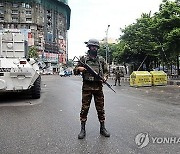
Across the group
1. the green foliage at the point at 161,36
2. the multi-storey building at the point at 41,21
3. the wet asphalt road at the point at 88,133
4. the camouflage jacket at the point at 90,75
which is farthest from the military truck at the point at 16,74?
the multi-storey building at the point at 41,21

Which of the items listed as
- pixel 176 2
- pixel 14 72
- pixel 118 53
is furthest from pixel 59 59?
pixel 14 72

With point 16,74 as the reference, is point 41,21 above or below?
above

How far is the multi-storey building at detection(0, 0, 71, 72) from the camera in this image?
92.1 metres

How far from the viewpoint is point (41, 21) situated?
96.6 m

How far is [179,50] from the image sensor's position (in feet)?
81.4

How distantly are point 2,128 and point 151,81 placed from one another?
58.0 feet

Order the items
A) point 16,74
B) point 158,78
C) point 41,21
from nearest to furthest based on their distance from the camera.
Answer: point 16,74
point 158,78
point 41,21

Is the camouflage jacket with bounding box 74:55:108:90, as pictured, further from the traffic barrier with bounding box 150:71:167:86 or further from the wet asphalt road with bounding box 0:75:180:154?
the traffic barrier with bounding box 150:71:167:86

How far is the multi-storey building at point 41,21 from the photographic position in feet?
302

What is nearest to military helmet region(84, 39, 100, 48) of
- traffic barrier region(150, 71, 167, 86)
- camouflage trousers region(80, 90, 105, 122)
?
camouflage trousers region(80, 90, 105, 122)

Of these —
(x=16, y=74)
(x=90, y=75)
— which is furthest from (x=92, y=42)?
(x=16, y=74)

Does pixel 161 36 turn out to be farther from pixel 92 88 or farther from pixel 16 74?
pixel 92 88

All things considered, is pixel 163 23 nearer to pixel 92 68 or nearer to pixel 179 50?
pixel 179 50

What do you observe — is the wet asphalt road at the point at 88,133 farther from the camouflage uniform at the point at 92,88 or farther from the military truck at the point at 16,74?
the military truck at the point at 16,74
